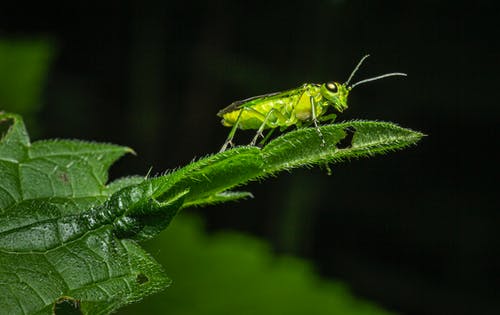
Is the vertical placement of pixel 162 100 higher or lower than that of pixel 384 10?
lower

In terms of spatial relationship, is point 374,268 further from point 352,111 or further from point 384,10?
point 384,10

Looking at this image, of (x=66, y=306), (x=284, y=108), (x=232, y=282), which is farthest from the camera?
(x=232, y=282)

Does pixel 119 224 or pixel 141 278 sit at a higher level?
pixel 119 224

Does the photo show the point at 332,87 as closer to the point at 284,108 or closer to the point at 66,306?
the point at 284,108

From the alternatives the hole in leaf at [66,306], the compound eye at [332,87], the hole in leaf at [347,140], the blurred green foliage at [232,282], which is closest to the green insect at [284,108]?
the compound eye at [332,87]

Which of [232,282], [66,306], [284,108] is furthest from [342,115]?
[66,306]

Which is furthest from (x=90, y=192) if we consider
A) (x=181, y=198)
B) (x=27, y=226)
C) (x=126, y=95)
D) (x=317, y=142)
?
(x=126, y=95)

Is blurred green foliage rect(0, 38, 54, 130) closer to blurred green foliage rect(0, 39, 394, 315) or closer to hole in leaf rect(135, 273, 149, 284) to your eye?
blurred green foliage rect(0, 39, 394, 315)

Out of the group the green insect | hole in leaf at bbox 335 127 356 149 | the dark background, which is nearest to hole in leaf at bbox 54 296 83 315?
hole in leaf at bbox 335 127 356 149
